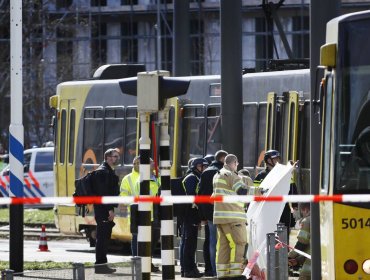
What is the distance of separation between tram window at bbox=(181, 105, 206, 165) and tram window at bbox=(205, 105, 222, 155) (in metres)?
0.10

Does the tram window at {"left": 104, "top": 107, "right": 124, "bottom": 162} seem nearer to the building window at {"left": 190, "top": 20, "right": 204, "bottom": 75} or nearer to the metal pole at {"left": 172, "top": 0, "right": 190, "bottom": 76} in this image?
the metal pole at {"left": 172, "top": 0, "right": 190, "bottom": 76}

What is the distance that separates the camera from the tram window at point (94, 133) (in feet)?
85.3

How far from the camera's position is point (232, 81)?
22297mm

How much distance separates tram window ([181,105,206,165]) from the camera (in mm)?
23359

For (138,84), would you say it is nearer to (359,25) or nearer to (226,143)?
(359,25)

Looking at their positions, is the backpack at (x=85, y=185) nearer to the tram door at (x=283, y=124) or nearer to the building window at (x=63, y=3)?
the tram door at (x=283, y=124)

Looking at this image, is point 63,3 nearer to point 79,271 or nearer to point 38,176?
point 38,176

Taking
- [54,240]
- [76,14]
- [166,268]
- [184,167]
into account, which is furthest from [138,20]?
[166,268]

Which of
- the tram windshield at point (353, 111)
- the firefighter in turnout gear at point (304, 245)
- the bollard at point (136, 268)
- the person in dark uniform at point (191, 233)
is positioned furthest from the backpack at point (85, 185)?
the bollard at point (136, 268)

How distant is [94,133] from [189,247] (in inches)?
257

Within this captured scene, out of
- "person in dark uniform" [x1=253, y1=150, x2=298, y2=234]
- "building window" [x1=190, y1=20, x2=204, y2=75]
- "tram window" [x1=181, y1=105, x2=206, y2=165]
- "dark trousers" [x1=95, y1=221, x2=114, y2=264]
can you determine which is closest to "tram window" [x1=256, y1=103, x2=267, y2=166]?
"tram window" [x1=181, y1=105, x2=206, y2=165]

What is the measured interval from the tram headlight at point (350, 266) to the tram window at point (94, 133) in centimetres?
1390

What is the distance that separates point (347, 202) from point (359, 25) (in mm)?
1640

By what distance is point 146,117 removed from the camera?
1455 cm
